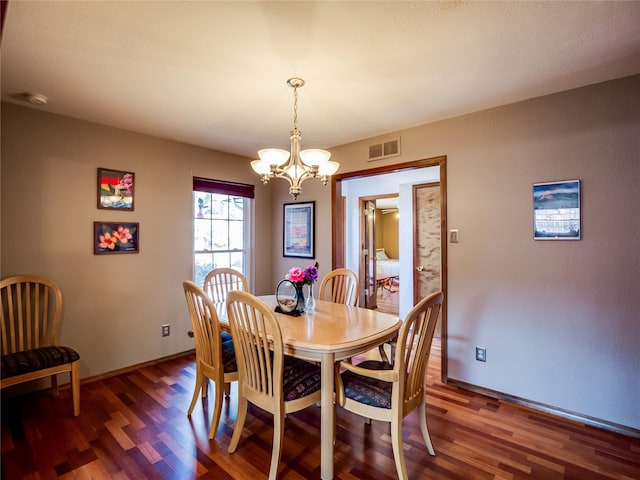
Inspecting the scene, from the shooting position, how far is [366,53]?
1949 millimetres

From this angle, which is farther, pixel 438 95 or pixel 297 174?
pixel 438 95

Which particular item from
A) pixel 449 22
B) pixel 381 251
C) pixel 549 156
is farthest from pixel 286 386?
pixel 381 251

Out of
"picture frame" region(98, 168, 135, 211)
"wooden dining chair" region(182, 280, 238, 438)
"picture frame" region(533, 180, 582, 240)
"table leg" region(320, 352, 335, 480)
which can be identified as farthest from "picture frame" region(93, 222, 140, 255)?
"picture frame" region(533, 180, 582, 240)

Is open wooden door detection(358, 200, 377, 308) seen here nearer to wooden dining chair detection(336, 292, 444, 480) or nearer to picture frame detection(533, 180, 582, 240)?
picture frame detection(533, 180, 582, 240)

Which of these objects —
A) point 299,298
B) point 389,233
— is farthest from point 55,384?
point 389,233

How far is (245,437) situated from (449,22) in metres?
2.77

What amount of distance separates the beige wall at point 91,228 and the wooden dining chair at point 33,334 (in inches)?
5.4

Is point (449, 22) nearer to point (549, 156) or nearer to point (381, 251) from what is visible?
point (549, 156)

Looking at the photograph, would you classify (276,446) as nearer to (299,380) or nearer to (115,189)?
(299,380)

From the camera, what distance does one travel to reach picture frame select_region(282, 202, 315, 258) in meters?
4.13

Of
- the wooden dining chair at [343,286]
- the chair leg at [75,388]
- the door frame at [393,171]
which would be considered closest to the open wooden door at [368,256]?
the door frame at [393,171]

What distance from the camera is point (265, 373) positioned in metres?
1.90

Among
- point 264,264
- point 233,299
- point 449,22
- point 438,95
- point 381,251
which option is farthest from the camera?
point 381,251

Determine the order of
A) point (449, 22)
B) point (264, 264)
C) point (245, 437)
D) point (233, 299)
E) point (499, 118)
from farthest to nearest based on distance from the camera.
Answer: point (264, 264) < point (499, 118) < point (245, 437) < point (233, 299) < point (449, 22)
